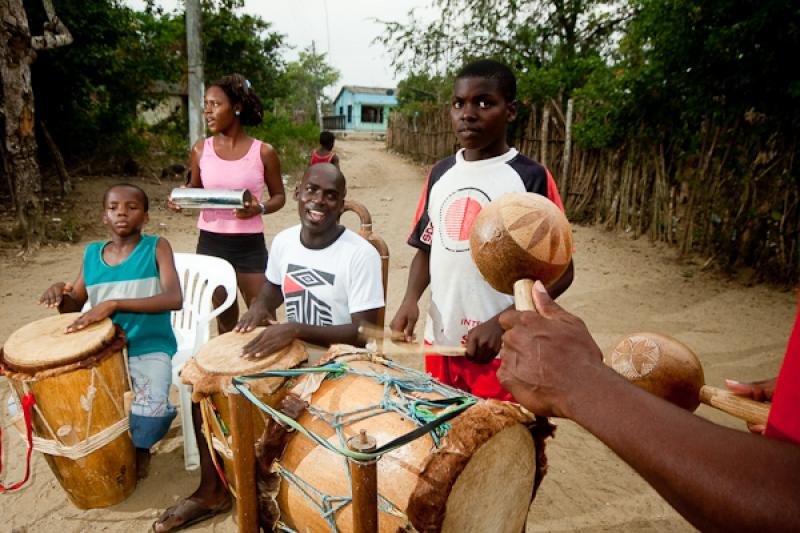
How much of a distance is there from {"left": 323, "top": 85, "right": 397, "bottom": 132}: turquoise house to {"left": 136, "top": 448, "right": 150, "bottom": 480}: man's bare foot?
46.6m

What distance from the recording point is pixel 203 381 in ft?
5.64

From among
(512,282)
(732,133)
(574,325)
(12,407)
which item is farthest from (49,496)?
(732,133)

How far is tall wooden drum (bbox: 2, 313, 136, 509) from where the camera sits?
84.5 inches

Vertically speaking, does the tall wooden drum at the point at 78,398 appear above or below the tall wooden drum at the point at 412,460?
below

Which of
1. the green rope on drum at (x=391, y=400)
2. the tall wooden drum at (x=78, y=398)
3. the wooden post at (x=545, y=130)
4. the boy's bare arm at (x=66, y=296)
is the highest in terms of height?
the wooden post at (x=545, y=130)

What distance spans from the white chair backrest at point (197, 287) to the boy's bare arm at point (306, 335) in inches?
44.5

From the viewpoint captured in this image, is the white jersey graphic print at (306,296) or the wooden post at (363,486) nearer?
the wooden post at (363,486)

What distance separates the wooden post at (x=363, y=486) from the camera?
3.08 ft

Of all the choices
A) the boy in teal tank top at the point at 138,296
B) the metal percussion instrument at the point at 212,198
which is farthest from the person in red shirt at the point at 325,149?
the boy in teal tank top at the point at 138,296

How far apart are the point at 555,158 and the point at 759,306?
5.02 m

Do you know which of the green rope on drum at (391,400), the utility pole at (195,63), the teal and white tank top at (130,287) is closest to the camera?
the green rope on drum at (391,400)

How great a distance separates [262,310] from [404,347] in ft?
2.82

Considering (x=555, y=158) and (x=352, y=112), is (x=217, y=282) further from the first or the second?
(x=352, y=112)

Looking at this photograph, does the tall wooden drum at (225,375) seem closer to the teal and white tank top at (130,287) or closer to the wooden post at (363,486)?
the wooden post at (363,486)
